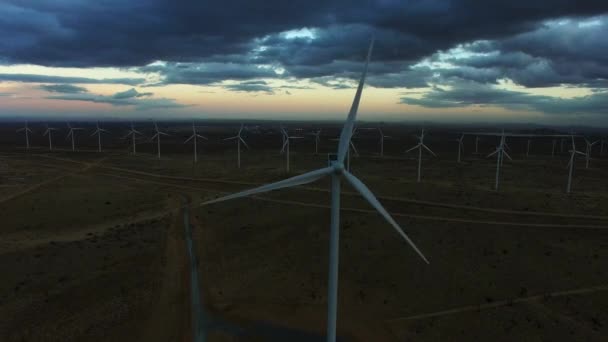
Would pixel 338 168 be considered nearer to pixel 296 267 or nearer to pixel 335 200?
pixel 335 200

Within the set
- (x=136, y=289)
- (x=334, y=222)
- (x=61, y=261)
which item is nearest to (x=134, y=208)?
(x=61, y=261)

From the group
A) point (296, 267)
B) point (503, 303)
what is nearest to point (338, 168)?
point (503, 303)

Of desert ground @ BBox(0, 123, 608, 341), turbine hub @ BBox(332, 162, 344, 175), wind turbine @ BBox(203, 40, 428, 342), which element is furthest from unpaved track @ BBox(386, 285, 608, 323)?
turbine hub @ BBox(332, 162, 344, 175)

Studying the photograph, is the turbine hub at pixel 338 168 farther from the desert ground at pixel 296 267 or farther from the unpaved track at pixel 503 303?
the unpaved track at pixel 503 303

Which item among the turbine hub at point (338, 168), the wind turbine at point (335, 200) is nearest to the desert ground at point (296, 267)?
the wind turbine at point (335, 200)

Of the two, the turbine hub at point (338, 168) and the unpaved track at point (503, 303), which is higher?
the turbine hub at point (338, 168)

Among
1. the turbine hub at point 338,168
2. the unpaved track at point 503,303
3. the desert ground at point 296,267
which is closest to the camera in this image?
the turbine hub at point 338,168

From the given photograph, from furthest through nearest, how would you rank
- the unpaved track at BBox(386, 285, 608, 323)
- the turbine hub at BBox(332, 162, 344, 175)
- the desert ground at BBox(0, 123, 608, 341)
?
1. the unpaved track at BBox(386, 285, 608, 323)
2. the desert ground at BBox(0, 123, 608, 341)
3. the turbine hub at BBox(332, 162, 344, 175)

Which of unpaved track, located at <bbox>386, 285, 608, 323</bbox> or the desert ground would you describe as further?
unpaved track, located at <bbox>386, 285, 608, 323</bbox>

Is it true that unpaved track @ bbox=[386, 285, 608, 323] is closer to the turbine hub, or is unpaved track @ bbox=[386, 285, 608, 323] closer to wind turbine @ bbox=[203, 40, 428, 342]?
wind turbine @ bbox=[203, 40, 428, 342]
